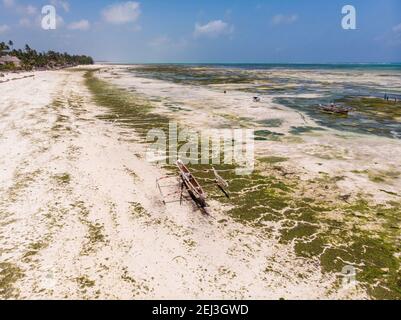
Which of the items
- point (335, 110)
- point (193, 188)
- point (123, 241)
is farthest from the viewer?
point (335, 110)

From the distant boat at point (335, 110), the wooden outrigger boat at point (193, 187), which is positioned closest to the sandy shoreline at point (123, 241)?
the wooden outrigger boat at point (193, 187)

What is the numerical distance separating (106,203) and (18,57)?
136890mm

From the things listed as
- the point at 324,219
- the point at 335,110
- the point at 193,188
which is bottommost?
the point at 324,219

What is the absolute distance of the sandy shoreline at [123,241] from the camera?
9.75 m

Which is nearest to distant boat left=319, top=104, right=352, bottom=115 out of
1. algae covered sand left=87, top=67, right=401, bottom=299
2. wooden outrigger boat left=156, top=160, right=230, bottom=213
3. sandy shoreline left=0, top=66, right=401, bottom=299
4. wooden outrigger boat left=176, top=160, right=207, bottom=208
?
sandy shoreline left=0, top=66, right=401, bottom=299

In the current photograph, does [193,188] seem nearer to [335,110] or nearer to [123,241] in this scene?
[123,241]

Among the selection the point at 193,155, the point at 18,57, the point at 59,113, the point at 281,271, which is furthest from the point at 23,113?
the point at 18,57

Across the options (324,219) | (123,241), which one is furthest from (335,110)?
(123,241)

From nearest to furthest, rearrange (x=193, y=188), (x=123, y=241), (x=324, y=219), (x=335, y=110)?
(x=123, y=241) < (x=324, y=219) < (x=193, y=188) < (x=335, y=110)

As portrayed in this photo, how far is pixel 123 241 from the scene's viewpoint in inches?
474

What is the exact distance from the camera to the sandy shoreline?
9750 millimetres

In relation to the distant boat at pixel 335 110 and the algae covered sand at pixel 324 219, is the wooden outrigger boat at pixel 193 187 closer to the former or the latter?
the algae covered sand at pixel 324 219

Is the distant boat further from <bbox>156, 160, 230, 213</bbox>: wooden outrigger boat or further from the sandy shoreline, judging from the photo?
<bbox>156, 160, 230, 213</bbox>: wooden outrigger boat

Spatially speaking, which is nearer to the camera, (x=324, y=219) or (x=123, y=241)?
(x=123, y=241)
